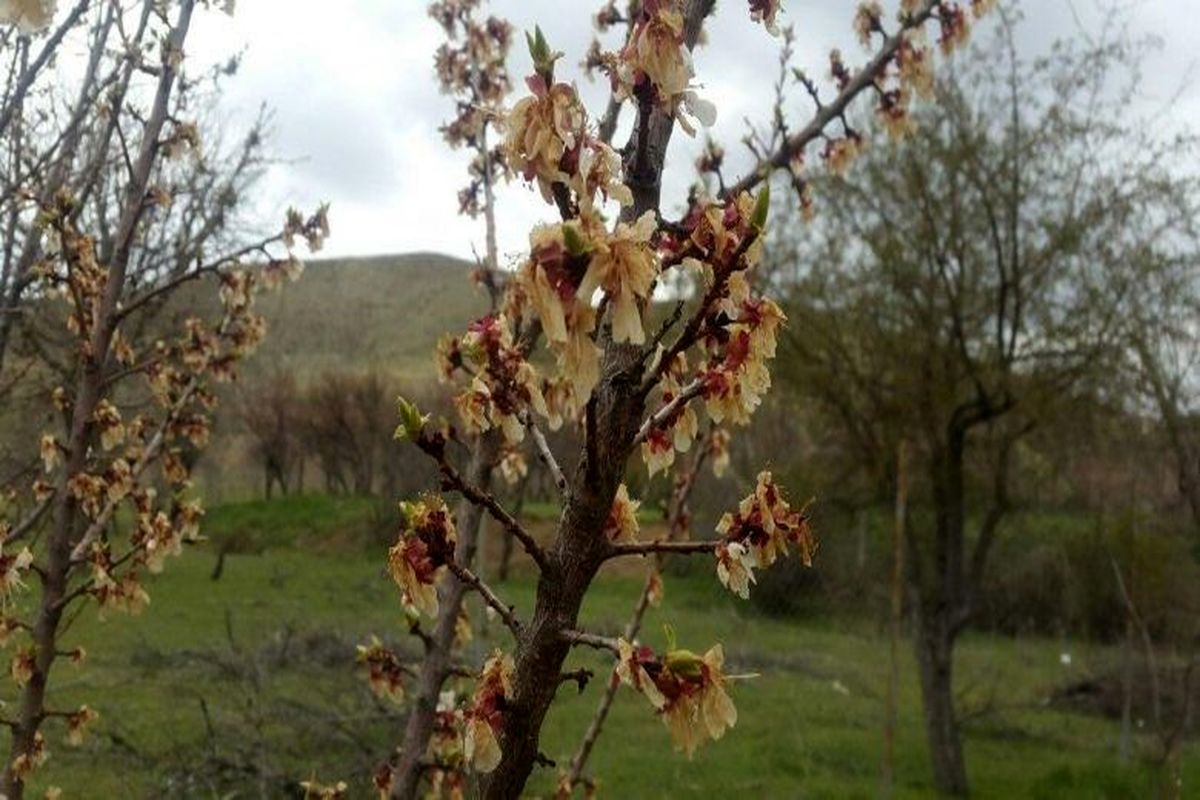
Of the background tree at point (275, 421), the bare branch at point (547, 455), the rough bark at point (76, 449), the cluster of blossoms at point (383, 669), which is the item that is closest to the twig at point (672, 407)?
the bare branch at point (547, 455)

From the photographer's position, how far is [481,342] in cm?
143

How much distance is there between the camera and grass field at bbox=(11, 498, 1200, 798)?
820 centimetres

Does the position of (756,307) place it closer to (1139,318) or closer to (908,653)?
(1139,318)

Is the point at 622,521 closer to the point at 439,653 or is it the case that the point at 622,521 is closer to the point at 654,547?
the point at 654,547

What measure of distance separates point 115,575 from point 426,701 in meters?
1.54

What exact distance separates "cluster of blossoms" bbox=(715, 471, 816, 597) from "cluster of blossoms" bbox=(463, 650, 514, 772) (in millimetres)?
271

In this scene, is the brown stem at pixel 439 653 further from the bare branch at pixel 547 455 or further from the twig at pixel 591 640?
the twig at pixel 591 640

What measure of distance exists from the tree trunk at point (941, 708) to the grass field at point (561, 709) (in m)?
0.31

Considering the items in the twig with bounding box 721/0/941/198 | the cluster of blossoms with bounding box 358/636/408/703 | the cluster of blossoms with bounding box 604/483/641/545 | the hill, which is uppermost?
the hill

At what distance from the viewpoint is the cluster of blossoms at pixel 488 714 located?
130 centimetres

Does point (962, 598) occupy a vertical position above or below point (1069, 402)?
below

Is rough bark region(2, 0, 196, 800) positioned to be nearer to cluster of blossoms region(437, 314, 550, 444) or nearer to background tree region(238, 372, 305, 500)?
cluster of blossoms region(437, 314, 550, 444)

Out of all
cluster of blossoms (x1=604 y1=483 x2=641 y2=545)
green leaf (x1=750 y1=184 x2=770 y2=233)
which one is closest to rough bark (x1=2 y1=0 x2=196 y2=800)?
cluster of blossoms (x1=604 y1=483 x2=641 y2=545)

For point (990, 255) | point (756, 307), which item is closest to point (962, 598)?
point (990, 255)
